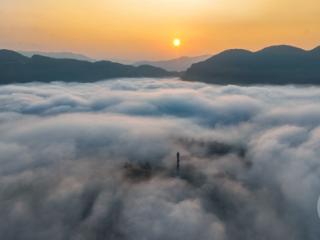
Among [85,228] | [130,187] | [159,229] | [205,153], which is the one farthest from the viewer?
[205,153]

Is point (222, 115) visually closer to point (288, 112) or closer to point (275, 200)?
point (288, 112)

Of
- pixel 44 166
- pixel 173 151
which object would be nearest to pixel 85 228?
pixel 44 166

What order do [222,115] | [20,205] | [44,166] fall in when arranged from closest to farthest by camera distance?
[20,205] → [44,166] → [222,115]

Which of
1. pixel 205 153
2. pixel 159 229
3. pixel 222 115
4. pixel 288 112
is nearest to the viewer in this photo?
pixel 159 229

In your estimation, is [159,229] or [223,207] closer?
[159,229]

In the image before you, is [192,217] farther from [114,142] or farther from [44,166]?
[114,142]

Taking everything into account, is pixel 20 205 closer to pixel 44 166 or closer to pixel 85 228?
pixel 85 228

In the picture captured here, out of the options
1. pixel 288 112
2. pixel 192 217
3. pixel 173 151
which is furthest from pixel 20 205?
pixel 288 112

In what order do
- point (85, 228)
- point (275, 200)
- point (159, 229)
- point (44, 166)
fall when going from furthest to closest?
point (44, 166), point (275, 200), point (85, 228), point (159, 229)

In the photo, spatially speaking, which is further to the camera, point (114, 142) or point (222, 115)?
point (222, 115)
